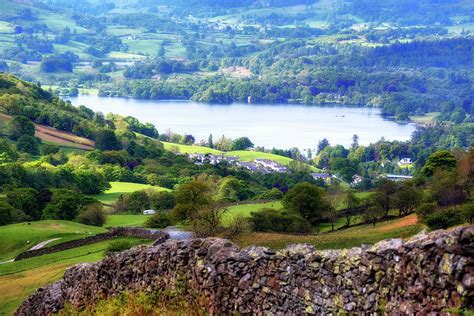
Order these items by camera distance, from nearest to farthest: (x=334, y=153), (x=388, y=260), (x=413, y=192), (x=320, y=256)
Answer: (x=388, y=260) < (x=320, y=256) < (x=413, y=192) < (x=334, y=153)

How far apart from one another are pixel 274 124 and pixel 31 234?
13412 centimetres

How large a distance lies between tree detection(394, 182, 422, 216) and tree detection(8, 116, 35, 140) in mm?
64052

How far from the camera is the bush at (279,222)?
118ft

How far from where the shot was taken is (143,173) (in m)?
88.6

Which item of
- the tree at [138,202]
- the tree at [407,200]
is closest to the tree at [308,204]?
the tree at [407,200]

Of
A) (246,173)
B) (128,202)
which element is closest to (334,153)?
(246,173)

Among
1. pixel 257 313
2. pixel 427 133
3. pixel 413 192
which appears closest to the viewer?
pixel 257 313

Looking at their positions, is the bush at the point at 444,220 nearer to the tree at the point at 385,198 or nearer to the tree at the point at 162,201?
the tree at the point at 385,198

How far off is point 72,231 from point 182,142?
93.5m

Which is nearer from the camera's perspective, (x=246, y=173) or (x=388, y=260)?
(x=388, y=260)

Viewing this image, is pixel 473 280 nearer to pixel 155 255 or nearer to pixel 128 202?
pixel 155 255

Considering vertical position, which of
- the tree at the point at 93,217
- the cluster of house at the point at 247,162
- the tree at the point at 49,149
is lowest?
the cluster of house at the point at 247,162

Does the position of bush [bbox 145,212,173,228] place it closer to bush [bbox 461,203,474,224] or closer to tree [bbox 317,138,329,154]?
bush [bbox 461,203,474,224]

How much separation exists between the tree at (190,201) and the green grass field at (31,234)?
403 centimetres
